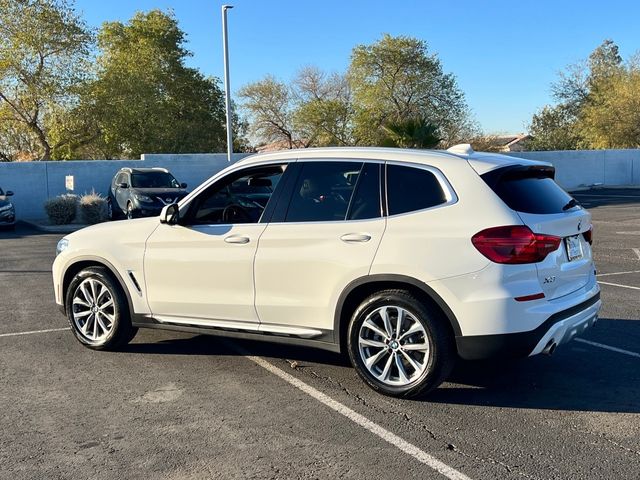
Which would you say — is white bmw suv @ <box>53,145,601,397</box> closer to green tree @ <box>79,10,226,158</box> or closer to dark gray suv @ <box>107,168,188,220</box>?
dark gray suv @ <box>107,168,188,220</box>

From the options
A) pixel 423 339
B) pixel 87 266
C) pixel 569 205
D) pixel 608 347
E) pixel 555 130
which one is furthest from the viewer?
pixel 555 130

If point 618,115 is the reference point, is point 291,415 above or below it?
below

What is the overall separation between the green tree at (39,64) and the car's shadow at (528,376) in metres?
29.0

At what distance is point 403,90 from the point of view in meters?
47.5

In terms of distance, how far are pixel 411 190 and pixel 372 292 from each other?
0.80 metres

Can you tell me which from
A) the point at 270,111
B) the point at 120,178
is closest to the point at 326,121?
the point at 270,111

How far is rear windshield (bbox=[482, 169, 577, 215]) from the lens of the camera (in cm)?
459

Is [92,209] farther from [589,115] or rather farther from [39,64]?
[589,115]

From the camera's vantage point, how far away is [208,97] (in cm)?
4281

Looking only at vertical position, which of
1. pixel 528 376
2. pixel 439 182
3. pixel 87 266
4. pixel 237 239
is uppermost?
pixel 439 182

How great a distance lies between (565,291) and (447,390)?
3.74 ft

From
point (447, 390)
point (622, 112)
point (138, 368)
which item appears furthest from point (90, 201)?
point (622, 112)

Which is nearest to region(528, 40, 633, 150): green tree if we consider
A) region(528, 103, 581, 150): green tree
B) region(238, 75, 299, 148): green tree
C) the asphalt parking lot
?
region(528, 103, 581, 150): green tree

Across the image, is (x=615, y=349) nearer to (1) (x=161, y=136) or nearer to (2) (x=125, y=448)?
(2) (x=125, y=448)
